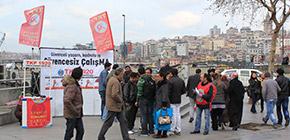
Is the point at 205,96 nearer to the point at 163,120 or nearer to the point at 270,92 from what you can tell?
the point at 163,120

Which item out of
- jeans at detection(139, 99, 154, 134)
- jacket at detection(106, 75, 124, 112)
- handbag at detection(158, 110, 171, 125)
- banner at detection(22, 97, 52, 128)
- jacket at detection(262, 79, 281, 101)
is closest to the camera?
jacket at detection(106, 75, 124, 112)

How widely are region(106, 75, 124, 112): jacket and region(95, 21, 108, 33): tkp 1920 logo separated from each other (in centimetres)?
546

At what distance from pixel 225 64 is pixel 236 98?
34636 mm

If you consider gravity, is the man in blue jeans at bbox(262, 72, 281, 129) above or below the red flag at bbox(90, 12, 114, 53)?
below

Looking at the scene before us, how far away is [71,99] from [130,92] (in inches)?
109

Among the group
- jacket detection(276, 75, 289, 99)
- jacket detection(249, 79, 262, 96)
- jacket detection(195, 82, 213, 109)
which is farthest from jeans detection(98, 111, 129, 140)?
jacket detection(249, 79, 262, 96)

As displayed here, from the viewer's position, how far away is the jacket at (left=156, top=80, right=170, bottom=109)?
9.79 meters

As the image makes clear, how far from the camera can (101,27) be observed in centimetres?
1405

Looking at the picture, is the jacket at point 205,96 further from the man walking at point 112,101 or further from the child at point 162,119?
the man walking at point 112,101

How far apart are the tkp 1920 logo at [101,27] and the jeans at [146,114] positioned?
4.63 meters

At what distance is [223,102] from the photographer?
11.0 m

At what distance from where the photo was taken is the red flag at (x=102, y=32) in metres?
13.8

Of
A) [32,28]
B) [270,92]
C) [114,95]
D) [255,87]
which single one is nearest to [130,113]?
[114,95]

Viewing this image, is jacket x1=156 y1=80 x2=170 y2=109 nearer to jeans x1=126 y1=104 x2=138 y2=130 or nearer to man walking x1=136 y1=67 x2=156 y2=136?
man walking x1=136 y1=67 x2=156 y2=136
